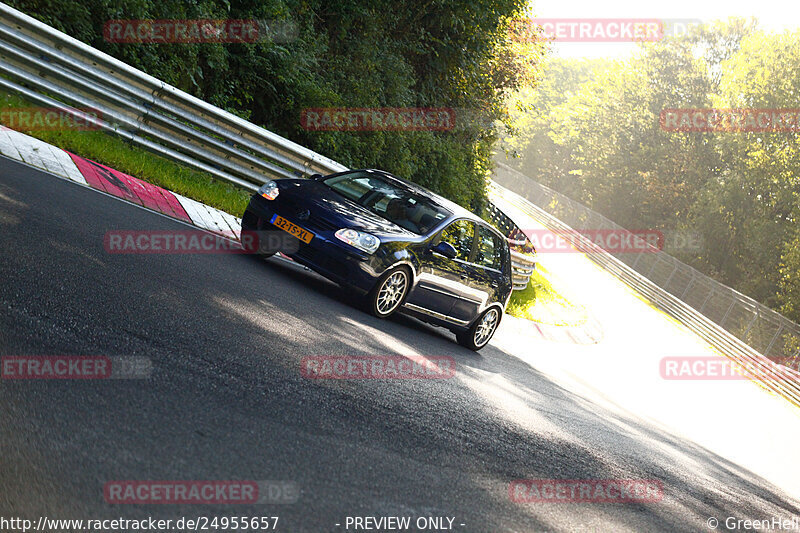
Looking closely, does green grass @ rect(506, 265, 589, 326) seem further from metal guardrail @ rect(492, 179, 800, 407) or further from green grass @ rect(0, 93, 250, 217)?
green grass @ rect(0, 93, 250, 217)

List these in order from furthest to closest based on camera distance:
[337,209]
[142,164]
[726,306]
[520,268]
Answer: [726,306] < [520,268] < [142,164] < [337,209]

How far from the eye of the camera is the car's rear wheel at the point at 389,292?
8.83 m

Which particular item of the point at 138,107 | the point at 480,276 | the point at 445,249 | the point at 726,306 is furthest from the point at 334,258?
the point at 726,306

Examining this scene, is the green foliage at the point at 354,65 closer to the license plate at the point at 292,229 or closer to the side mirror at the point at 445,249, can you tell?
the license plate at the point at 292,229

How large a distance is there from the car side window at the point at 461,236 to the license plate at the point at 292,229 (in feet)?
6.48

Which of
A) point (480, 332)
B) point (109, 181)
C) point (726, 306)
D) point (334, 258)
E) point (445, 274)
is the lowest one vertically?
point (109, 181)

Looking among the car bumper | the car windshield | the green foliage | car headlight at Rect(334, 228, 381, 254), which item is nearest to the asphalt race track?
the car bumper

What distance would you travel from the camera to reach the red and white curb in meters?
9.16

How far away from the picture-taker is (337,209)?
9016 mm

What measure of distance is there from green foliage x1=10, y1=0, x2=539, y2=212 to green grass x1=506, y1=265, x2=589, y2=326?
3197mm

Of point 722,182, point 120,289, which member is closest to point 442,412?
point 120,289

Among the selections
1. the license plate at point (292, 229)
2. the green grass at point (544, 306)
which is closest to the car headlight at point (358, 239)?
the license plate at point (292, 229)

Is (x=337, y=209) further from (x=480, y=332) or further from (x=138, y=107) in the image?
(x=138, y=107)

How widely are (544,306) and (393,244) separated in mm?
13437
